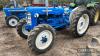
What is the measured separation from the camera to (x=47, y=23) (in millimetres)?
6309

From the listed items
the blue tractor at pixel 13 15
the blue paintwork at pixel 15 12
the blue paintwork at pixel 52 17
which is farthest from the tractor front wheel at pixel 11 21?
the blue paintwork at pixel 52 17

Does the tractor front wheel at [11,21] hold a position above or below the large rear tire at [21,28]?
below

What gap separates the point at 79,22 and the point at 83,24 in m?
0.33

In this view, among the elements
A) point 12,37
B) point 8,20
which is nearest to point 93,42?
point 12,37

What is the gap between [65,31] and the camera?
744cm

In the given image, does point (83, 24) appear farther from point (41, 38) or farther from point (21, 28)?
point (21, 28)

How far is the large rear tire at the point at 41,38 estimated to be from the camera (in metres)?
5.06

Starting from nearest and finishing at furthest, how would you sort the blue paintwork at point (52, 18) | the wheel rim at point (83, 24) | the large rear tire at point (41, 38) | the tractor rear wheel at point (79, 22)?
the large rear tire at point (41, 38) < the blue paintwork at point (52, 18) < the tractor rear wheel at point (79, 22) < the wheel rim at point (83, 24)

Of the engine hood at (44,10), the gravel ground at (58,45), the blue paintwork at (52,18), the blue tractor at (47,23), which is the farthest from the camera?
the blue paintwork at (52,18)

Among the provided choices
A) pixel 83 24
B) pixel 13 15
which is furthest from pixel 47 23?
pixel 13 15

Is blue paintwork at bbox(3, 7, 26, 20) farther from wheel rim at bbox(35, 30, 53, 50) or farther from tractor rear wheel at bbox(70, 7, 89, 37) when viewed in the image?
wheel rim at bbox(35, 30, 53, 50)

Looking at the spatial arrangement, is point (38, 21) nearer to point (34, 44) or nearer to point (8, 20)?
point (34, 44)

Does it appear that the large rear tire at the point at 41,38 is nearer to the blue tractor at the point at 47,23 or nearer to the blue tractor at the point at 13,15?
the blue tractor at the point at 47,23

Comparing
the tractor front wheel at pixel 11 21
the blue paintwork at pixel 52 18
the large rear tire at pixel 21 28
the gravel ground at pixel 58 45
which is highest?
the blue paintwork at pixel 52 18
